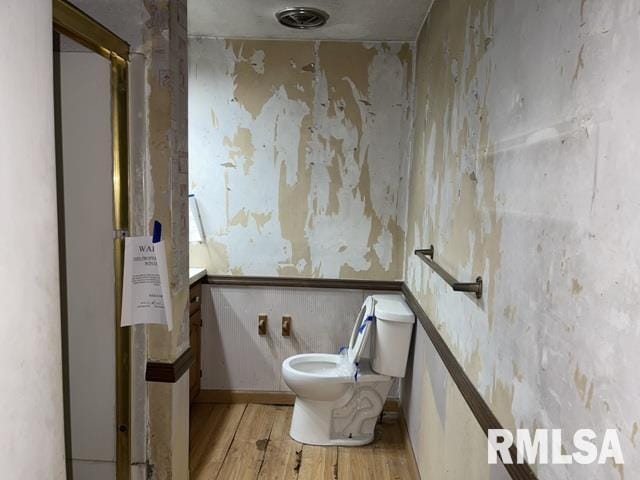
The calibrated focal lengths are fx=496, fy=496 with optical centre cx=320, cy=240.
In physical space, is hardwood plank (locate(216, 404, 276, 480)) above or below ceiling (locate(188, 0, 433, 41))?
below

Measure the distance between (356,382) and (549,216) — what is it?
196 centimetres

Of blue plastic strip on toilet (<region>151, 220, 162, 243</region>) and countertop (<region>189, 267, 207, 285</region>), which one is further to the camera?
countertop (<region>189, 267, 207, 285</region>)

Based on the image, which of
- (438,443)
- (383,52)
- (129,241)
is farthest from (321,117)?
(438,443)

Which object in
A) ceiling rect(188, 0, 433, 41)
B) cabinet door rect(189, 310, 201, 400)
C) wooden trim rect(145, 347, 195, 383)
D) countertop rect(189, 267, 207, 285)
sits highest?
ceiling rect(188, 0, 433, 41)

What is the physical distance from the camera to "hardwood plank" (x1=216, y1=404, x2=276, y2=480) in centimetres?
247

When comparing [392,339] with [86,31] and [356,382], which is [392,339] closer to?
[356,382]

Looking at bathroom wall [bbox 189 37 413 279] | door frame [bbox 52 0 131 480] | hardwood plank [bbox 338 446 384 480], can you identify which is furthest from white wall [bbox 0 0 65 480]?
bathroom wall [bbox 189 37 413 279]

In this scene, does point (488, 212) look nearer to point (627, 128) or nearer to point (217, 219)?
point (627, 128)

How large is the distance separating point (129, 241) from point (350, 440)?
5.82ft

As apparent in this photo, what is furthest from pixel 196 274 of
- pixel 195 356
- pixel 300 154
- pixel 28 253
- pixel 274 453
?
pixel 28 253

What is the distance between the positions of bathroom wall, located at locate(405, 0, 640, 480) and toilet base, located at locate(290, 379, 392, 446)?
39.0 inches

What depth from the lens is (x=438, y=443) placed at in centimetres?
195

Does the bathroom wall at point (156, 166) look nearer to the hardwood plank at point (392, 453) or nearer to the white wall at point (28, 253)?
the white wall at point (28, 253)

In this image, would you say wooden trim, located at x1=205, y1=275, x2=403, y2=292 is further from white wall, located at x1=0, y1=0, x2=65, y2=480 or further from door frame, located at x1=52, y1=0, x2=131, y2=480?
white wall, located at x1=0, y1=0, x2=65, y2=480
